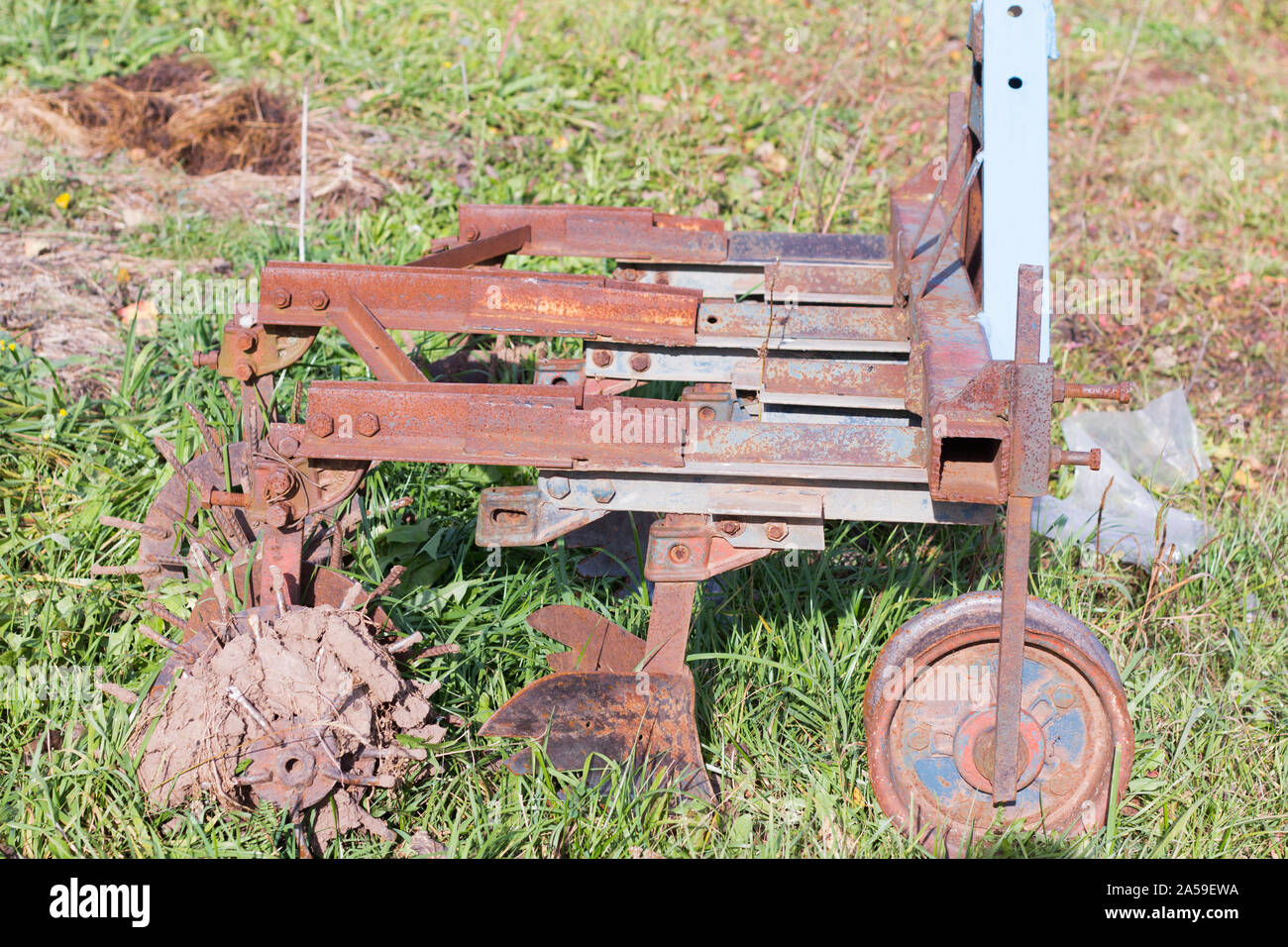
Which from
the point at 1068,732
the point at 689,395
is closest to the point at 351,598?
the point at 689,395

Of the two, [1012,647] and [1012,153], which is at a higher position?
[1012,153]

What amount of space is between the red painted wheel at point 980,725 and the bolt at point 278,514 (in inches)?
54.6

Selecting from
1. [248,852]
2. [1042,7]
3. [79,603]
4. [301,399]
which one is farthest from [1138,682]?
[79,603]

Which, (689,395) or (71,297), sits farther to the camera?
(71,297)

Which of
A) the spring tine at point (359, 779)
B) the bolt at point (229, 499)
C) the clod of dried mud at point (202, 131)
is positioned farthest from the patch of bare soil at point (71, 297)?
the spring tine at point (359, 779)

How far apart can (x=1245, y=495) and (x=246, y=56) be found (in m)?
5.09

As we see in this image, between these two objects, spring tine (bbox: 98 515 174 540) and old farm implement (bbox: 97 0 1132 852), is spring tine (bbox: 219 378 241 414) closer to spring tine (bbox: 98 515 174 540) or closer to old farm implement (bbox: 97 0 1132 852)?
old farm implement (bbox: 97 0 1132 852)

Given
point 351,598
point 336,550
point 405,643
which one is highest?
point 336,550

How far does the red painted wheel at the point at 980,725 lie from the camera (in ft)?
8.56

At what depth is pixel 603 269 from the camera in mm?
4863

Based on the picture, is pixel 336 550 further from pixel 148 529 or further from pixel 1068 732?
pixel 1068 732

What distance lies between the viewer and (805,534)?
2.56 meters

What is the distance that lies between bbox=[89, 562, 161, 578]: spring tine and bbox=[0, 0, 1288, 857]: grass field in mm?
77

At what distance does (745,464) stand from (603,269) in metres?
2.59
